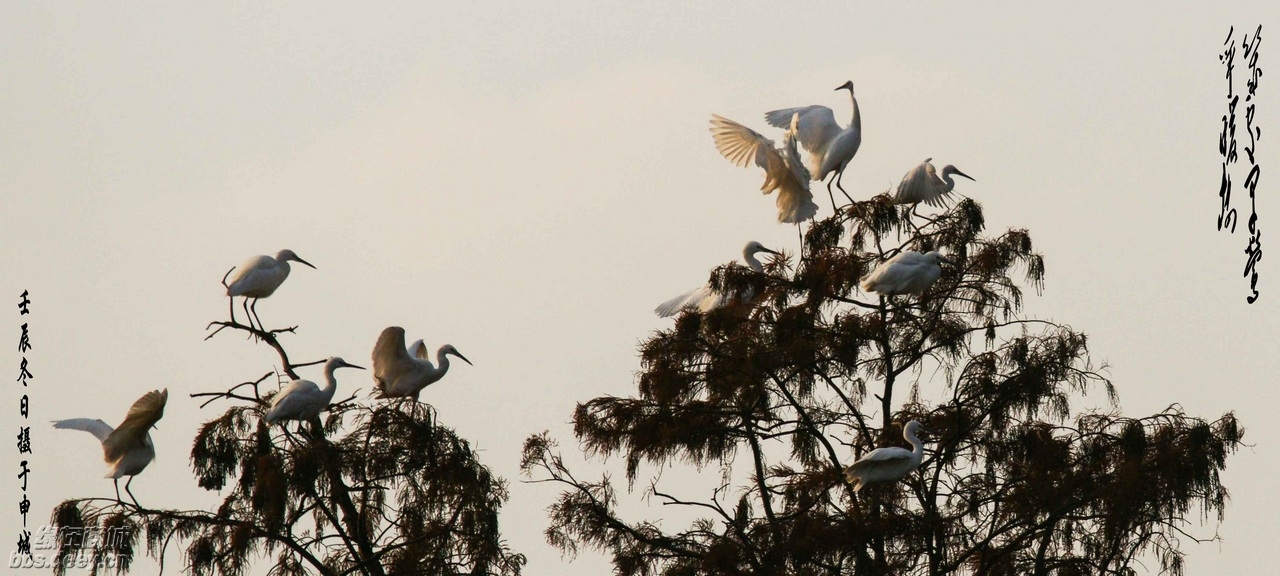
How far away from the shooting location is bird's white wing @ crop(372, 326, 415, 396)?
17.8 meters

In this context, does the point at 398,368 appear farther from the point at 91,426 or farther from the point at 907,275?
the point at 907,275

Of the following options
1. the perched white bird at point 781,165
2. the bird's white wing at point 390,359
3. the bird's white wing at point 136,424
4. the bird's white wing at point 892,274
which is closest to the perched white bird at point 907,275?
the bird's white wing at point 892,274

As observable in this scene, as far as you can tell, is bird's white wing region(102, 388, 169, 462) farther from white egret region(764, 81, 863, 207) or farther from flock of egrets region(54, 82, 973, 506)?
white egret region(764, 81, 863, 207)

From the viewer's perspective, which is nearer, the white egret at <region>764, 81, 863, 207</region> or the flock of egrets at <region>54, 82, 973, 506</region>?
the flock of egrets at <region>54, 82, 973, 506</region>

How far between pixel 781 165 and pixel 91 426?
16.5 feet

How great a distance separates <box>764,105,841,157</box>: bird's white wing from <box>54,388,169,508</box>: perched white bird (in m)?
4.96

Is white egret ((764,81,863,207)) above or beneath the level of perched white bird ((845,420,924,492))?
above

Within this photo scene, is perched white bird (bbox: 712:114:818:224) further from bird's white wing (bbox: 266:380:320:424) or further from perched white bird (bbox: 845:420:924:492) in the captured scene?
bird's white wing (bbox: 266:380:320:424)

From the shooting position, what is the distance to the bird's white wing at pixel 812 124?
19609mm

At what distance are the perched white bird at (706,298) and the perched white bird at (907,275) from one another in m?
0.86

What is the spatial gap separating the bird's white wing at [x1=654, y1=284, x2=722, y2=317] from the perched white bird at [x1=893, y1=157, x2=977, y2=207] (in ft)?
4.54

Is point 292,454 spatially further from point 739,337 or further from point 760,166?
point 760,166

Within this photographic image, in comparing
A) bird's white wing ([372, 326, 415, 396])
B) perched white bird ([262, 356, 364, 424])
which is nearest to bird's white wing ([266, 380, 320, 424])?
perched white bird ([262, 356, 364, 424])

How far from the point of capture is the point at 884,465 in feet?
53.2
